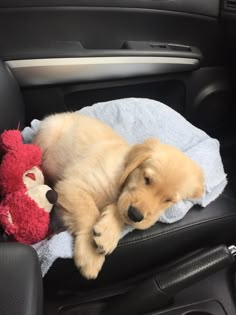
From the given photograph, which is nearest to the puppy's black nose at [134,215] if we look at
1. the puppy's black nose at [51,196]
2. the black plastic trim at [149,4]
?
the puppy's black nose at [51,196]

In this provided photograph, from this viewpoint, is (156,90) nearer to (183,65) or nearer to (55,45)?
(183,65)

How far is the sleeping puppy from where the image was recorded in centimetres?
127

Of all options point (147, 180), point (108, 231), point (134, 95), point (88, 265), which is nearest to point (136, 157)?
point (147, 180)

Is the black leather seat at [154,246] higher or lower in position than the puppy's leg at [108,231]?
lower

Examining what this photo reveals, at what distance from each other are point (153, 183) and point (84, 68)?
0.76 m

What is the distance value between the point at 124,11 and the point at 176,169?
1014 millimetres

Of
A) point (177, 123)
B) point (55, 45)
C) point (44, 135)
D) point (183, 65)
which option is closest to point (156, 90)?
point (183, 65)

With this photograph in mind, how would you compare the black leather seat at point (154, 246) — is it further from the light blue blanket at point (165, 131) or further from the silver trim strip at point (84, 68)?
the silver trim strip at point (84, 68)

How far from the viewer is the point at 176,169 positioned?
1284mm

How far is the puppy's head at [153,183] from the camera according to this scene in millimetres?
1255

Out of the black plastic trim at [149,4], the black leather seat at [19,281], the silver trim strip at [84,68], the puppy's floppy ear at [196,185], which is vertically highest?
the black plastic trim at [149,4]

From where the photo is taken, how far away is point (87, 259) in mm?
1271

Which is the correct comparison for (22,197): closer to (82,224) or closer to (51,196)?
(51,196)

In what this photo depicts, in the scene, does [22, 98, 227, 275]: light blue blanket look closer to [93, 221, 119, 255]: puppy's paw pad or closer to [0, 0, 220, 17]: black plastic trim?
[93, 221, 119, 255]: puppy's paw pad
